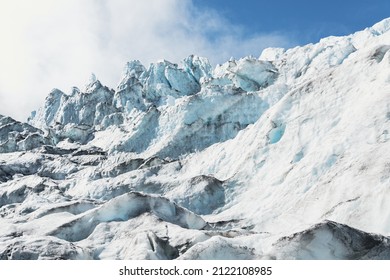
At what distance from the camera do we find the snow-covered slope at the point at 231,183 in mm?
20516

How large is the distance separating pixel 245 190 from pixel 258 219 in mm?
5616

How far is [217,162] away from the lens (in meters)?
43.2

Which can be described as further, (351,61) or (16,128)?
(16,128)

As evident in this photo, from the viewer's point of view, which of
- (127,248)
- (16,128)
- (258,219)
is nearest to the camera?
(127,248)

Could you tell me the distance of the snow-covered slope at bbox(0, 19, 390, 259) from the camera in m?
20.5

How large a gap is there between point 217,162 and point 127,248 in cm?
2214

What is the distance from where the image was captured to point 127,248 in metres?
21.6

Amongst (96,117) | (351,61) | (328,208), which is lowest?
(328,208)

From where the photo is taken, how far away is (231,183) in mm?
38062

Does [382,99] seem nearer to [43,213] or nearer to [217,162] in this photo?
[217,162]

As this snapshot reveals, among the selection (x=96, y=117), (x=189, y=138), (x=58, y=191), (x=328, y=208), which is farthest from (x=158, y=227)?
(x=96, y=117)

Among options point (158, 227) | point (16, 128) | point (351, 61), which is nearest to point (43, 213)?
point (158, 227)

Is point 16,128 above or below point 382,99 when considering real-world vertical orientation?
above
